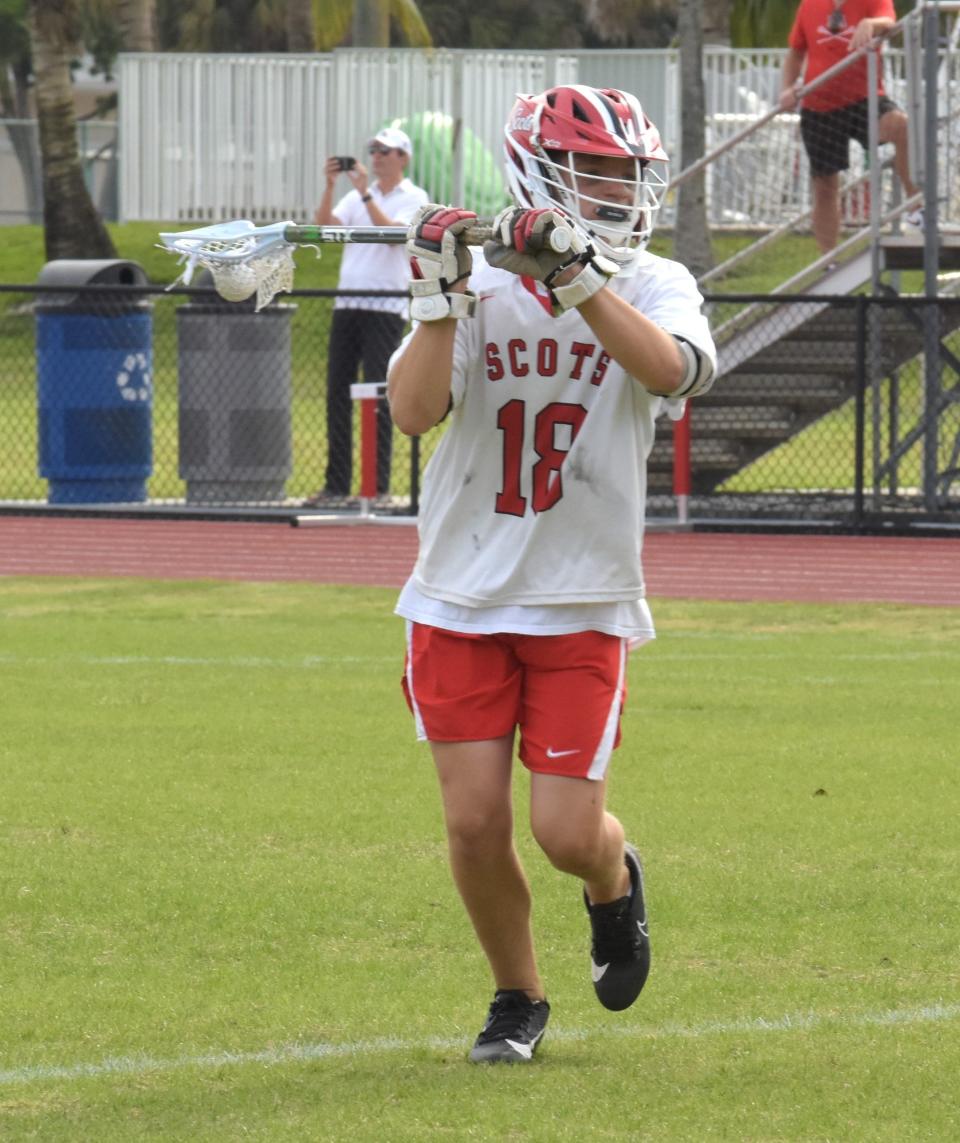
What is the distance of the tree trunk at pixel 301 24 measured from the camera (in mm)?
41906

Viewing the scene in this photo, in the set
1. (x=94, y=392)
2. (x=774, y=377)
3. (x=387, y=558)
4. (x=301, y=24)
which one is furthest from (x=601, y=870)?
(x=301, y=24)

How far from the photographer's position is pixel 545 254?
4.24m

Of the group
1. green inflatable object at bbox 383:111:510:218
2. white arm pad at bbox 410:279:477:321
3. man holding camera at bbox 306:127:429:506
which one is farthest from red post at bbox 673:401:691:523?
green inflatable object at bbox 383:111:510:218

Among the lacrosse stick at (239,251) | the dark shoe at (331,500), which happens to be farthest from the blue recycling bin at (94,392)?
the lacrosse stick at (239,251)

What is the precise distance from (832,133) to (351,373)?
377 cm

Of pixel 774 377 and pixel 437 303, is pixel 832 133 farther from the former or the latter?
pixel 437 303

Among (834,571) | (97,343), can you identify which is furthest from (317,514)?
(834,571)

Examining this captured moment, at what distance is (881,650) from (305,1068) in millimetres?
6248

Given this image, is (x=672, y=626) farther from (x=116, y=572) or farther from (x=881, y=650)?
(x=116, y=572)

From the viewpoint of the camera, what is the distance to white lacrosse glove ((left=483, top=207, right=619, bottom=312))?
166 inches

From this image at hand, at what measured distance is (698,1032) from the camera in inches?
192

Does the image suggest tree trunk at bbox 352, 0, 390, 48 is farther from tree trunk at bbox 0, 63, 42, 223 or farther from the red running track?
the red running track

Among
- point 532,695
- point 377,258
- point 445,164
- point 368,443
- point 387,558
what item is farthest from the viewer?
point 445,164

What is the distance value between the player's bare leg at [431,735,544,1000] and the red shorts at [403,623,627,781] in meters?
0.05
